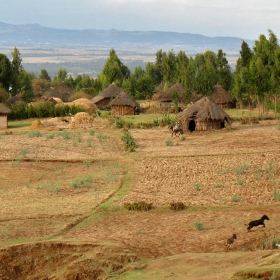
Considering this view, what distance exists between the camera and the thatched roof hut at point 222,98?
1890 inches

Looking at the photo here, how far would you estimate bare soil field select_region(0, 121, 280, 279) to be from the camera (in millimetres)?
13367

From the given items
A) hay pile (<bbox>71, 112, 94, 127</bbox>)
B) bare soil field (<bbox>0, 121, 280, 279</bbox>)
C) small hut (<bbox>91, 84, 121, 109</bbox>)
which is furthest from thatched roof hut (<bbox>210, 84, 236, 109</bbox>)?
bare soil field (<bbox>0, 121, 280, 279</bbox>)

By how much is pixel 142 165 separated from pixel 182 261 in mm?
11655

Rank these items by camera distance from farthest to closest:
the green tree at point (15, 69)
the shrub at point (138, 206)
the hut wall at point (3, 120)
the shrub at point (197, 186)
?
the green tree at point (15, 69) < the hut wall at point (3, 120) < the shrub at point (197, 186) < the shrub at point (138, 206)

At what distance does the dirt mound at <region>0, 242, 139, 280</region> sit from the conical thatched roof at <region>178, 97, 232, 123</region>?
19.7 meters

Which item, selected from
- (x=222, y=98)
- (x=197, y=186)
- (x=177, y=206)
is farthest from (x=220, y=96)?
(x=177, y=206)

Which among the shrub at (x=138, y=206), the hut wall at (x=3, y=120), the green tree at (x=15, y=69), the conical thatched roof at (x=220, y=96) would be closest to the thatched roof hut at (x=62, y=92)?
the green tree at (x=15, y=69)

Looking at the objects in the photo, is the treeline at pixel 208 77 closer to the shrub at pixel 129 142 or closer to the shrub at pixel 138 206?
the shrub at pixel 129 142

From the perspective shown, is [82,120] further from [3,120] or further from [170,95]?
[170,95]

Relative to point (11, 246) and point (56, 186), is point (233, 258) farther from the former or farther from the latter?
point (56, 186)

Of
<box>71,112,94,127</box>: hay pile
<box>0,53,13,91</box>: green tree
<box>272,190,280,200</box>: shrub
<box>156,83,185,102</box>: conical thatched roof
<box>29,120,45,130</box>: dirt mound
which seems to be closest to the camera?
<box>272,190,280,200</box>: shrub

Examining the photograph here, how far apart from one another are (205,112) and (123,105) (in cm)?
1176

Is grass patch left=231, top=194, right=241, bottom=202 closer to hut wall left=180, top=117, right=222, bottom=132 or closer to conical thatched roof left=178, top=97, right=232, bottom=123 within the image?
conical thatched roof left=178, top=97, right=232, bottom=123

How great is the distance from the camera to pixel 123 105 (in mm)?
44438
